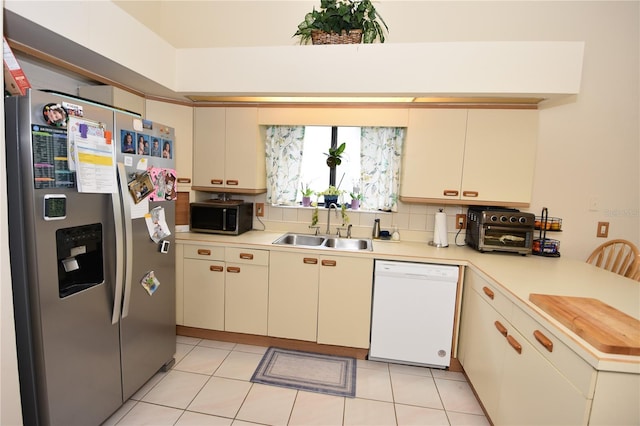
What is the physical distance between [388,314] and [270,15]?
2.80 metres

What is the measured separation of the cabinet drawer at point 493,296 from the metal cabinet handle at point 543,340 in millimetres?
250

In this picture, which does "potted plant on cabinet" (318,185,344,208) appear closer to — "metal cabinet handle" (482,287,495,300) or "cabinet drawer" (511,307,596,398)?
"metal cabinet handle" (482,287,495,300)

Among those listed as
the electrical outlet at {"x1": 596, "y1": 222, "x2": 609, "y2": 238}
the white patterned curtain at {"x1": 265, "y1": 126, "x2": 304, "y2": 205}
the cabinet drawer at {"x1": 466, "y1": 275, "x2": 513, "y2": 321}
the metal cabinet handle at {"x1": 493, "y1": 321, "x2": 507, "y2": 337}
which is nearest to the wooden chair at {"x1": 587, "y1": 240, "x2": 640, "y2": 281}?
the electrical outlet at {"x1": 596, "y1": 222, "x2": 609, "y2": 238}

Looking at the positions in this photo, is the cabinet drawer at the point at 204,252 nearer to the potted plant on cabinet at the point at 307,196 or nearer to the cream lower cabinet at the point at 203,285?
the cream lower cabinet at the point at 203,285

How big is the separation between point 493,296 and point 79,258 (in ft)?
7.47

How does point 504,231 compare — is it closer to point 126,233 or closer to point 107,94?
point 126,233

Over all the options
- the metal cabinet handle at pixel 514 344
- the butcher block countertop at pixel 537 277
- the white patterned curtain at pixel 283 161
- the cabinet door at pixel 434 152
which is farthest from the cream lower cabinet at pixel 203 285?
the metal cabinet handle at pixel 514 344

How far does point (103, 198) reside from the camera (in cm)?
156

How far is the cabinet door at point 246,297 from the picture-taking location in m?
2.54

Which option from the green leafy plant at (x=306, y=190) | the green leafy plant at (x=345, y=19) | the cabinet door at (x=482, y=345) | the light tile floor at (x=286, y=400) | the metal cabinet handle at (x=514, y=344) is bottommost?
the light tile floor at (x=286, y=400)

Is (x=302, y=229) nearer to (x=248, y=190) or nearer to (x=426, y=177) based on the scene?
(x=248, y=190)

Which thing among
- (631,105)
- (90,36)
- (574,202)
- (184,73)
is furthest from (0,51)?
(631,105)

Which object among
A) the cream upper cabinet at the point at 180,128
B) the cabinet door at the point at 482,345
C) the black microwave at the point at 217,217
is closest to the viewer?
the cabinet door at the point at 482,345

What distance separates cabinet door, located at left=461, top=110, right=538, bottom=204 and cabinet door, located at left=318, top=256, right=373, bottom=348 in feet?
3.72
